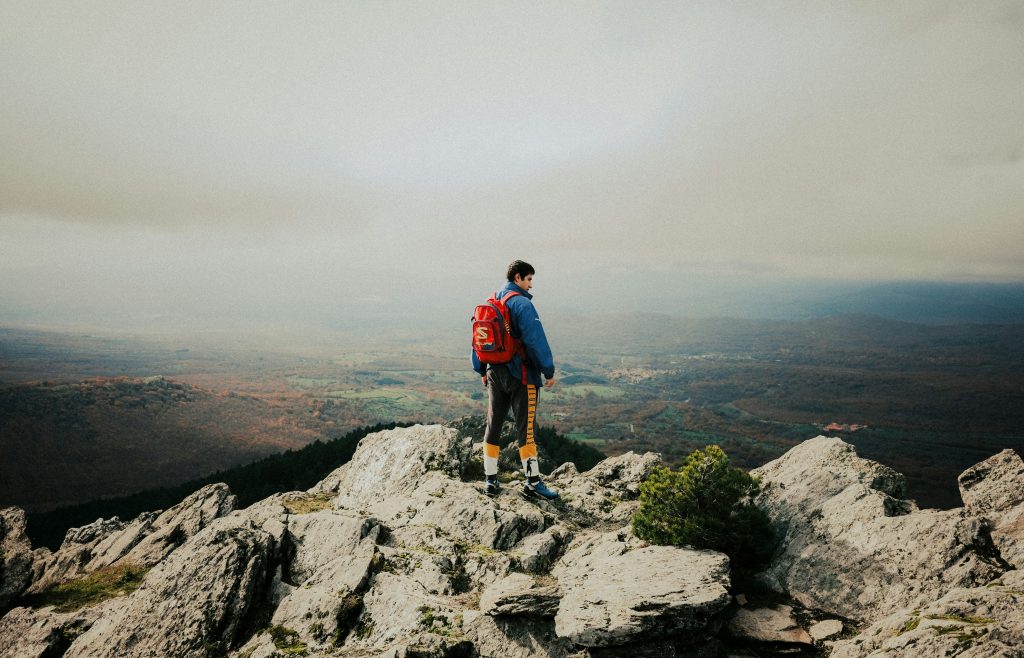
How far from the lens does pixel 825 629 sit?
24.5 ft

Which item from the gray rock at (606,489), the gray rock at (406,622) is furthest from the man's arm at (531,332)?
the gray rock at (406,622)

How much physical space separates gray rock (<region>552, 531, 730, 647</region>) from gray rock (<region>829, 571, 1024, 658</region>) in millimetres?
1957

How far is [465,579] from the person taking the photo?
32.4 ft

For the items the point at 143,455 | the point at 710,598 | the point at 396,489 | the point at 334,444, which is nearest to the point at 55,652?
the point at 396,489

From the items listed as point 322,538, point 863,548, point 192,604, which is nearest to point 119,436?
point 322,538

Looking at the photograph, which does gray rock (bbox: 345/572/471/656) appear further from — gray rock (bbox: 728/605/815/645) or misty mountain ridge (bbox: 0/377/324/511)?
misty mountain ridge (bbox: 0/377/324/511)

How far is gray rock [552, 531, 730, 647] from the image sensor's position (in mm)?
6766

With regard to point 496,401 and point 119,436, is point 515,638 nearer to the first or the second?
point 496,401

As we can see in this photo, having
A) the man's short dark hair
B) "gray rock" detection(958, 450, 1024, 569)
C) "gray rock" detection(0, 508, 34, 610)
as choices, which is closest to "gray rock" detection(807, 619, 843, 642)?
"gray rock" detection(958, 450, 1024, 569)

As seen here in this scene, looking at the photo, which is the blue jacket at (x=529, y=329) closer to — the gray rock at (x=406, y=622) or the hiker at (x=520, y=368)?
the hiker at (x=520, y=368)

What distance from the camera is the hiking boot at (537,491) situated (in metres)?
13.5

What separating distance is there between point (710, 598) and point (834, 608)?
3147 mm

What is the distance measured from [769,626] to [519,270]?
9.24 metres

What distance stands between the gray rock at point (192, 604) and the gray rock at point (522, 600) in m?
5.66
